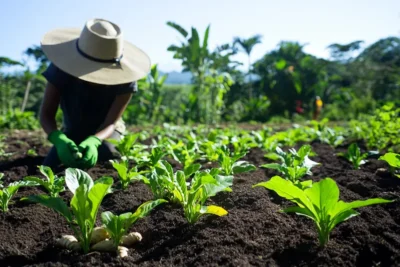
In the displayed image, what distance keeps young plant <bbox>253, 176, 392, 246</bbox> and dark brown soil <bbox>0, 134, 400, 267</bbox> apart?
12cm

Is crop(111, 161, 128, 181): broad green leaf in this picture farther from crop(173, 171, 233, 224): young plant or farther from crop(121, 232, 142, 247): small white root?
crop(121, 232, 142, 247): small white root

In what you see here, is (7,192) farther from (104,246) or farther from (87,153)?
(87,153)

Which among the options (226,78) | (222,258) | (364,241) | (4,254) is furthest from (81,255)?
(226,78)

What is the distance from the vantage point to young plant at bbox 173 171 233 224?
1.97m

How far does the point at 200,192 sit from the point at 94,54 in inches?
69.6

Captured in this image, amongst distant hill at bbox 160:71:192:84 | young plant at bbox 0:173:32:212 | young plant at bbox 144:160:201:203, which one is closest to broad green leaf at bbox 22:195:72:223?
young plant at bbox 0:173:32:212

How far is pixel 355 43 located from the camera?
20.0m

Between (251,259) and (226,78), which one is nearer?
(251,259)

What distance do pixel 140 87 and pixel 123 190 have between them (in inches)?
339

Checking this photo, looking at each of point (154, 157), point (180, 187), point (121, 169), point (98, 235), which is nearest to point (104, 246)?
point (98, 235)

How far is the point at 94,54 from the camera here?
325 centimetres

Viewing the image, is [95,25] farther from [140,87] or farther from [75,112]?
[140,87]

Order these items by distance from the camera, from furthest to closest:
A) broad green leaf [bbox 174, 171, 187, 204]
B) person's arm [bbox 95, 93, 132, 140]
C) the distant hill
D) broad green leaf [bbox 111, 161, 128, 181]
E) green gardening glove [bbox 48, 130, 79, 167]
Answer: the distant hill
person's arm [bbox 95, 93, 132, 140]
green gardening glove [bbox 48, 130, 79, 167]
broad green leaf [bbox 111, 161, 128, 181]
broad green leaf [bbox 174, 171, 187, 204]

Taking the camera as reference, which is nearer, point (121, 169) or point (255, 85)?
point (121, 169)
